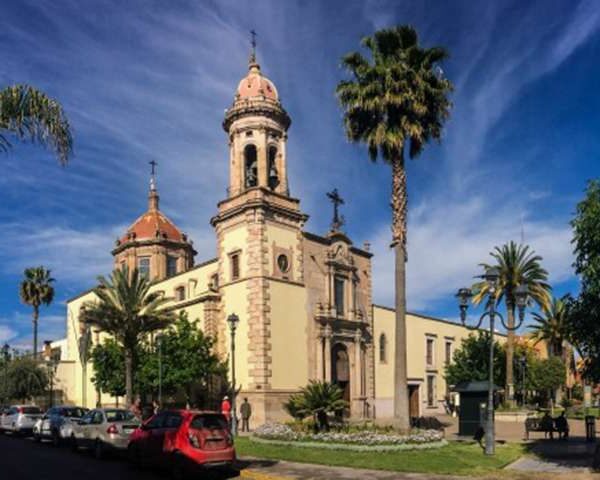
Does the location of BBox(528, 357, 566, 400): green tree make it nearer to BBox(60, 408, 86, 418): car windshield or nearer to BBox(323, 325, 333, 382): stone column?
BBox(323, 325, 333, 382): stone column

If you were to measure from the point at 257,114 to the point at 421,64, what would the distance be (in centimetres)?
1525

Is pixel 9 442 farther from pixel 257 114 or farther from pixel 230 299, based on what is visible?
pixel 257 114

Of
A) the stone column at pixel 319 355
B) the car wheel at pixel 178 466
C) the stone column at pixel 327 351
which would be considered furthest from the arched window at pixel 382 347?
the car wheel at pixel 178 466

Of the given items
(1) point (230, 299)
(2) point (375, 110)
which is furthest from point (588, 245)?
(1) point (230, 299)

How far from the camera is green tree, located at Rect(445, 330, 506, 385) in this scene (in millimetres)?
52438

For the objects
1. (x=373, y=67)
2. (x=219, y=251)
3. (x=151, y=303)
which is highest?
(x=373, y=67)

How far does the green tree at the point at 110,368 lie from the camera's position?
136 ft

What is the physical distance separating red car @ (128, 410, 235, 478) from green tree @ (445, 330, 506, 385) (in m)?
38.8

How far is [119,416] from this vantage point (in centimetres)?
A: 2122

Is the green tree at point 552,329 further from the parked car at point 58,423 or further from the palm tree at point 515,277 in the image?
the parked car at point 58,423

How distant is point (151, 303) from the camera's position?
36750 mm

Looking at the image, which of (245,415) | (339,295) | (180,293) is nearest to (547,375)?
(339,295)

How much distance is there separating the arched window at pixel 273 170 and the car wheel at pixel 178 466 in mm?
26153

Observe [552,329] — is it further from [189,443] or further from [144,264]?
[189,443]
